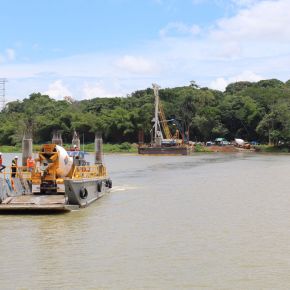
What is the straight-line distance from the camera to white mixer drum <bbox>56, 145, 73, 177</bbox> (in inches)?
998

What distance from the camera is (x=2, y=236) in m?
18.1

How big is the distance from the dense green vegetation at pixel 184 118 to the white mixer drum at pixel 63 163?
8382cm

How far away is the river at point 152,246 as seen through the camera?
1308cm

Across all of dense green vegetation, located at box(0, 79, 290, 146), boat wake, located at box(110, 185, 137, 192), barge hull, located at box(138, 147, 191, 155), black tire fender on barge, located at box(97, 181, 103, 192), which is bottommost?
boat wake, located at box(110, 185, 137, 192)

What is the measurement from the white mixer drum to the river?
6.25ft

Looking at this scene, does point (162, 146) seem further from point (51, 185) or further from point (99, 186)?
point (51, 185)

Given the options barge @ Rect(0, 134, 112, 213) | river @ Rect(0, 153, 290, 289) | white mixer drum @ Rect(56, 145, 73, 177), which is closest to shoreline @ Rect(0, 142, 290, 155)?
barge @ Rect(0, 134, 112, 213)

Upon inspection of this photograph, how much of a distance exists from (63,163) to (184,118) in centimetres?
9810

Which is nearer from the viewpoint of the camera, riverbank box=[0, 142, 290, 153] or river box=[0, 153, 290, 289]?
river box=[0, 153, 290, 289]

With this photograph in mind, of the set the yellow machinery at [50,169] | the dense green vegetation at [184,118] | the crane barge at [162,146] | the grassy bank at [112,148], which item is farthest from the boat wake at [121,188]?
the grassy bank at [112,148]

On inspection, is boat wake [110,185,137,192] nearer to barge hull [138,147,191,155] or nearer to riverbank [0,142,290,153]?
riverbank [0,142,290,153]

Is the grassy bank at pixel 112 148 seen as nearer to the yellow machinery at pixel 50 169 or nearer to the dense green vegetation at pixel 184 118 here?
the dense green vegetation at pixel 184 118

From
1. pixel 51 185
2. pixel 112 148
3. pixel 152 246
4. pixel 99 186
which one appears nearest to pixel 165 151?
pixel 112 148

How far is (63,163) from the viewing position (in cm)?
2555
